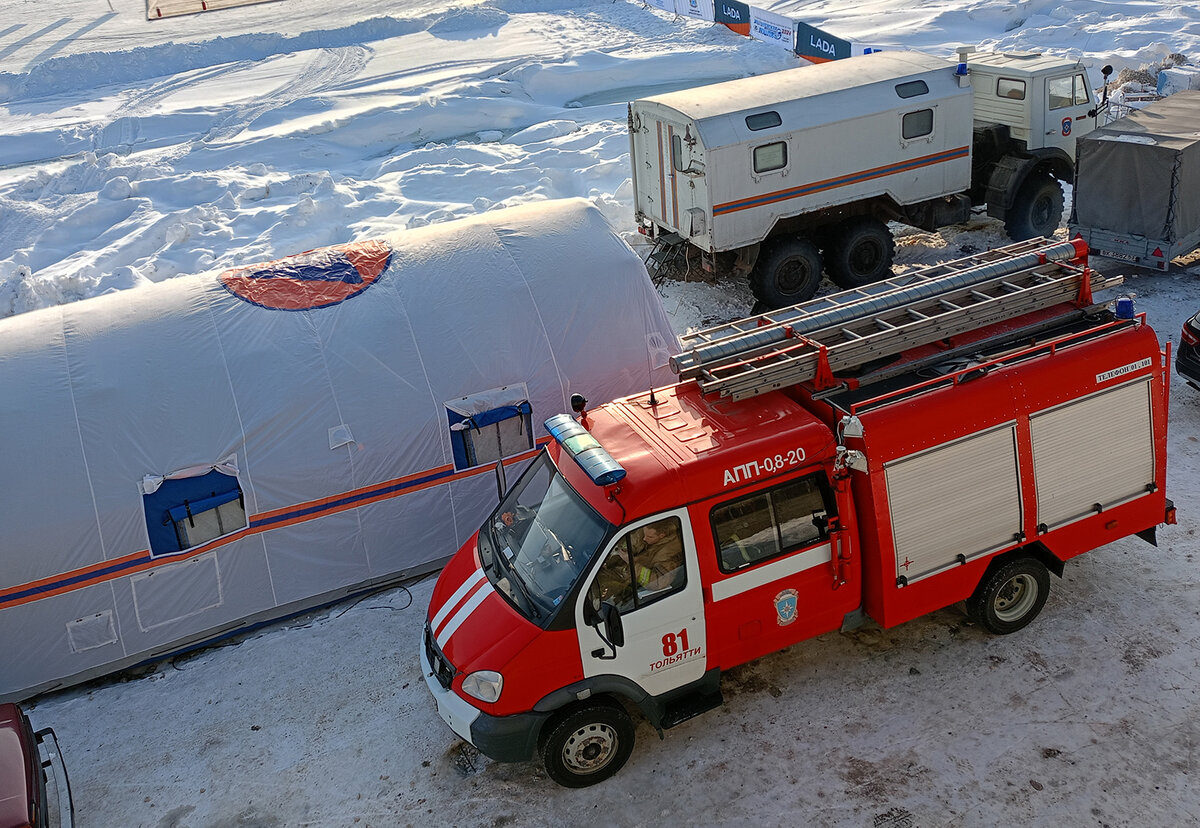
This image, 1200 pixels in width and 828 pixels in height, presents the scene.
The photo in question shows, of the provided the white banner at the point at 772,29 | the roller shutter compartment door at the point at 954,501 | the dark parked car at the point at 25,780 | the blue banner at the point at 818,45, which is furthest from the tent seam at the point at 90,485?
the white banner at the point at 772,29

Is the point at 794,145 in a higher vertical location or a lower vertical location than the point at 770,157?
higher

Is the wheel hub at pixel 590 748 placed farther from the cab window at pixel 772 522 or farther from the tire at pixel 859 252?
the tire at pixel 859 252

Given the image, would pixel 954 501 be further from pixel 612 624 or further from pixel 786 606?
pixel 612 624

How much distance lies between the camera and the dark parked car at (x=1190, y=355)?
10.6m

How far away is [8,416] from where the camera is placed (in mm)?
8523

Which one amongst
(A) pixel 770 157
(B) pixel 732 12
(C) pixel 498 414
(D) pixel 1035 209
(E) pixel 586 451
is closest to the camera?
(E) pixel 586 451

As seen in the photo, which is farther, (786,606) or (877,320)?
(877,320)

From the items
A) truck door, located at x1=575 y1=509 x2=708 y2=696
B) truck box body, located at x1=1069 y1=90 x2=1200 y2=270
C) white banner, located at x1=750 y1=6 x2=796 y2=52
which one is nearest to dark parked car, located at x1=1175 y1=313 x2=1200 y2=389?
truck box body, located at x1=1069 y1=90 x2=1200 y2=270

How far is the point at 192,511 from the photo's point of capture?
343 inches

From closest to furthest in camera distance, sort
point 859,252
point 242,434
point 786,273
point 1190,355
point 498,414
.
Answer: point 242,434
point 498,414
point 1190,355
point 786,273
point 859,252

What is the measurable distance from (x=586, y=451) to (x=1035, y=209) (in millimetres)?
11501

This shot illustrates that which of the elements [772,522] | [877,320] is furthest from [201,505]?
[877,320]

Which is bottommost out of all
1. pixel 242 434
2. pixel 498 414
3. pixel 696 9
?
pixel 498 414

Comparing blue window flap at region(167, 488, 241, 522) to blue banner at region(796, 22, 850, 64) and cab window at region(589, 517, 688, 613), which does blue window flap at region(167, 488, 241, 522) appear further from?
blue banner at region(796, 22, 850, 64)
